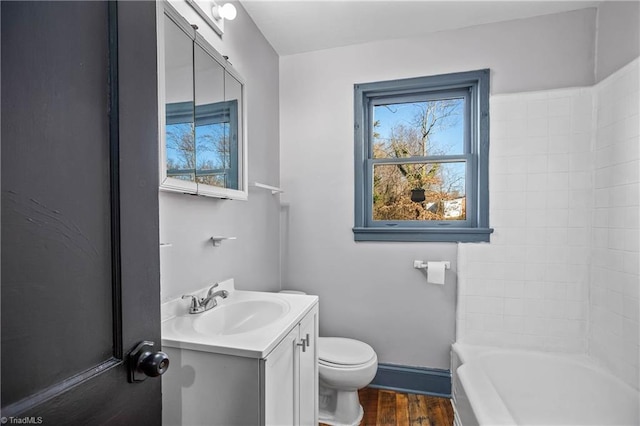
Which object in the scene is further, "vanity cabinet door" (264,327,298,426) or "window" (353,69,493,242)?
"window" (353,69,493,242)

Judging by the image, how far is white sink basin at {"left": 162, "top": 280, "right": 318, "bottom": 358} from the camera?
3.26ft

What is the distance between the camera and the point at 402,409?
1.96 m

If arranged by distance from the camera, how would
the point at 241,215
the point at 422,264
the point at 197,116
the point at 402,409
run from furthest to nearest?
1. the point at 422,264
2. the point at 402,409
3. the point at 241,215
4. the point at 197,116

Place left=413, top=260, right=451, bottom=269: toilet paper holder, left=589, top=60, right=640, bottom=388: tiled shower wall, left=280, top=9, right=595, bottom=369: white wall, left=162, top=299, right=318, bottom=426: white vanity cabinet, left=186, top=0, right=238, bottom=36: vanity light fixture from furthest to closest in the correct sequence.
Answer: left=413, top=260, right=451, bottom=269: toilet paper holder < left=280, top=9, right=595, bottom=369: white wall < left=589, top=60, right=640, bottom=388: tiled shower wall < left=186, top=0, right=238, bottom=36: vanity light fixture < left=162, top=299, right=318, bottom=426: white vanity cabinet

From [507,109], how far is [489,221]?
0.75 metres

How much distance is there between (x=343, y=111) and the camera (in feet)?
7.54

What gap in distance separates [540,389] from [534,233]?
0.92m

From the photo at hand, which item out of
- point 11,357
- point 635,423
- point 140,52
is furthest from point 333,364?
point 140,52

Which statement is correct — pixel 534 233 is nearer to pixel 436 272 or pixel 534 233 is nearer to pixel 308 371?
pixel 436 272

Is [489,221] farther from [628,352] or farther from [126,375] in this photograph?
[126,375]

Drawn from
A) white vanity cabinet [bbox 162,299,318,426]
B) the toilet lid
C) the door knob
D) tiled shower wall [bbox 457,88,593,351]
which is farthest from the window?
the door knob

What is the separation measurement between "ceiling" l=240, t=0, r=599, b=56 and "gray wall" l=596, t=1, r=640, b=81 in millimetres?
135

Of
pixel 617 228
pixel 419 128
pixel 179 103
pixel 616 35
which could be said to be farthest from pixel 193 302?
pixel 616 35

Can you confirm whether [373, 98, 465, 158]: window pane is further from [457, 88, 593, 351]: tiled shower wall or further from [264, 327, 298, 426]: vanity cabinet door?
[264, 327, 298, 426]: vanity cabinet door
